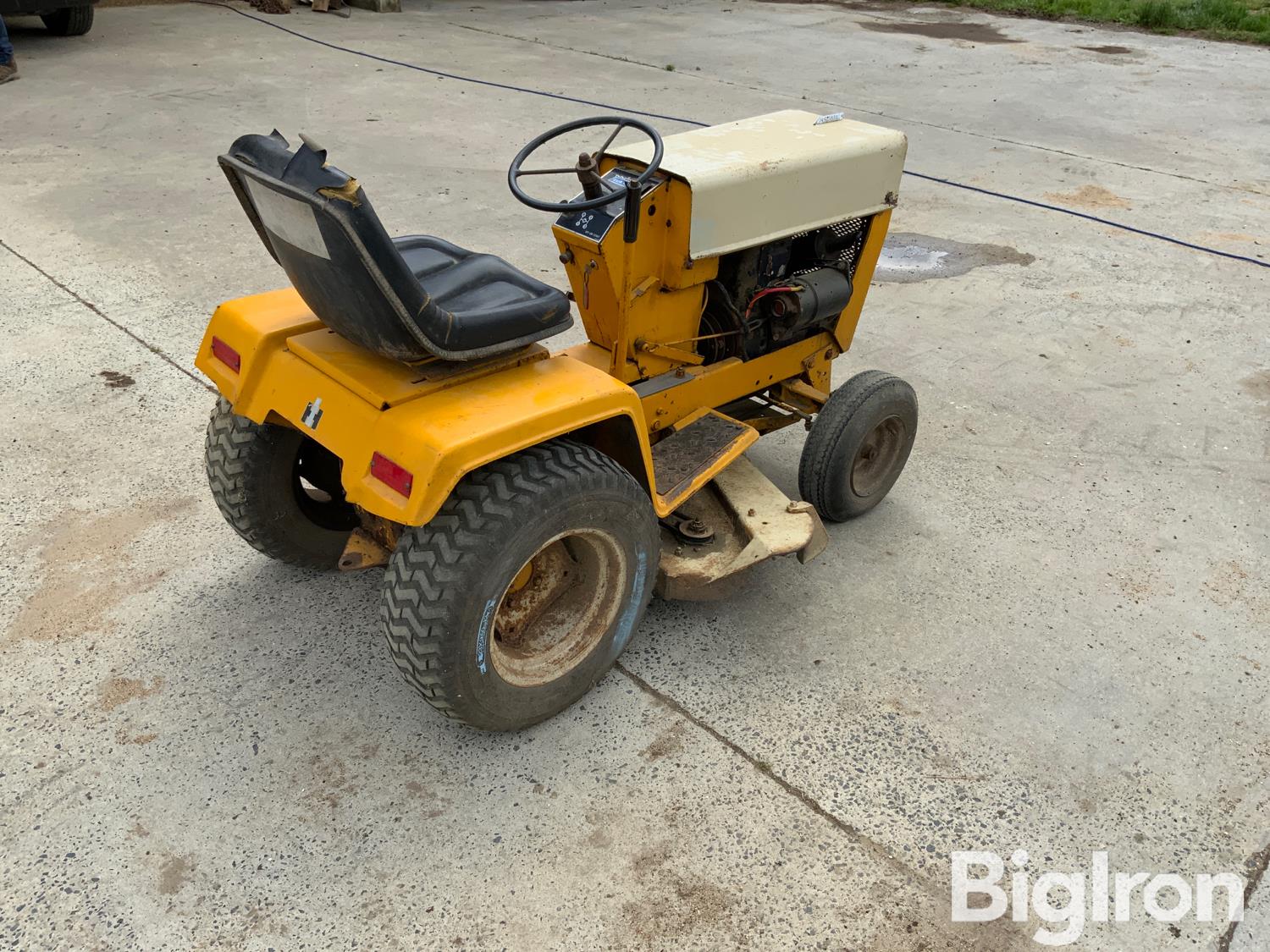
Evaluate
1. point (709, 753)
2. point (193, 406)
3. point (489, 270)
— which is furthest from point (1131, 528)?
point (193, 406)

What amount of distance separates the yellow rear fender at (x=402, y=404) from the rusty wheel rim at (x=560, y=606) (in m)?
0.25

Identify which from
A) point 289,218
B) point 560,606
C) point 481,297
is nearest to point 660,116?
point 481,297

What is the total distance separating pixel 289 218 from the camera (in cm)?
199

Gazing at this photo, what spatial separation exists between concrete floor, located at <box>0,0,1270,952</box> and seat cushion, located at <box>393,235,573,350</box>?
3.21ft

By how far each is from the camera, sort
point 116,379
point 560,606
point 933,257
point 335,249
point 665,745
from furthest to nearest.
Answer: point 933,257, point 116,379, point 560,606, point 665,745, point 335,249

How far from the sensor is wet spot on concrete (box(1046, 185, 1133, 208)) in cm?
636

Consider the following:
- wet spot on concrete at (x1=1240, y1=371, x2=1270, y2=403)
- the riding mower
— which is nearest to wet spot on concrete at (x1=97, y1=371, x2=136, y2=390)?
the riding mower

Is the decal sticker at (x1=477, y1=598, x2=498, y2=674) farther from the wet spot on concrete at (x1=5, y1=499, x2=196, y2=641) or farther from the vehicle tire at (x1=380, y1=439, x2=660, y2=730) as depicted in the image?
the wet spot on concrete at (x1=5, y1=499, x2=196, y2=641)

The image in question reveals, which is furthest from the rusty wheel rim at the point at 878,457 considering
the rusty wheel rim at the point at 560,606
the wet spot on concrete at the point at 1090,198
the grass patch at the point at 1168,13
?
the grass patch at the point at 1168,13

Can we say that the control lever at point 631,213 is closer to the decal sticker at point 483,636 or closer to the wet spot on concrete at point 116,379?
the decal sticker at point 483,636

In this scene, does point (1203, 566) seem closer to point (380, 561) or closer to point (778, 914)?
point (778, 914)

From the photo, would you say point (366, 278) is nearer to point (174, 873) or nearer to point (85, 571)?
point (174, 873)

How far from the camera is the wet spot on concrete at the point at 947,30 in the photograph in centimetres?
1159

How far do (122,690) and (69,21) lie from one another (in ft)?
30.0
